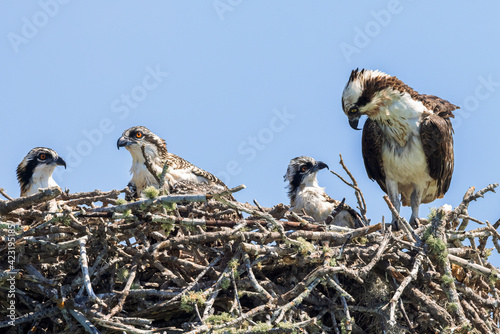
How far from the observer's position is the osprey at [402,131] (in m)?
8.22

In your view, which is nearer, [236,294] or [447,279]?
[236,294]

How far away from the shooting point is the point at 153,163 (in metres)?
8.38

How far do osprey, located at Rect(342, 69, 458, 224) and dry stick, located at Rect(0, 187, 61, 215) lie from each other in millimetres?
4151

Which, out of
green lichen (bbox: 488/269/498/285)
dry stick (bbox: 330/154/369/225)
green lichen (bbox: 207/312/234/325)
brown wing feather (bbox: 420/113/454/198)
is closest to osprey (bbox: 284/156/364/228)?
dry stick (bbox: 330/154/369/225)

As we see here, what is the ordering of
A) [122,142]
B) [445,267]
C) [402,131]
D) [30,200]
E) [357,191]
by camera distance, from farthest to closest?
1. [122,142]
2. [402,131]
3. [357,191]
4. [445,267]
5. [30,200]

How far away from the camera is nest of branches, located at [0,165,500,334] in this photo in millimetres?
5574

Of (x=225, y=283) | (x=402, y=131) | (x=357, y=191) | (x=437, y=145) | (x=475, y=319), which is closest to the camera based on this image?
(x=225, y=283)

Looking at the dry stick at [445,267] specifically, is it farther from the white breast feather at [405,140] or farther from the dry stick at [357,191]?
the white breast feather at [405,140]

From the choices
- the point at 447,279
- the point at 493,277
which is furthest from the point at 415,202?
the point at 447,279

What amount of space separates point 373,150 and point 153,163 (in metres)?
2.70

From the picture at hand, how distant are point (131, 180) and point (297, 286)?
3.33 metres

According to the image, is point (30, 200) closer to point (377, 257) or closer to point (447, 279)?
point (377, 257)

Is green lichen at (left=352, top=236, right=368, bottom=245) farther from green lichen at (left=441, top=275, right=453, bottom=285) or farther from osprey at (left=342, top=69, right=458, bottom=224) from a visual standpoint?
osprey at (left=342, top=69, right=458, bottom=224)

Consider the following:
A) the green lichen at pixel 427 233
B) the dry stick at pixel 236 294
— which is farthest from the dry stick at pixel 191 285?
the green lichen at pixel 427 233
